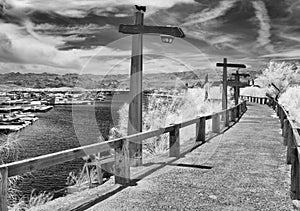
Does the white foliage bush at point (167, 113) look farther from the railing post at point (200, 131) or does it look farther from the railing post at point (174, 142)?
the railing post at point (174, 142)

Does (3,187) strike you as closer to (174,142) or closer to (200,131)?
(174,142)

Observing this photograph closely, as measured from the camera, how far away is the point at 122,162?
6602mm

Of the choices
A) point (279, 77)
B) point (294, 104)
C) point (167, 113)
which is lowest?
point (167, 113)

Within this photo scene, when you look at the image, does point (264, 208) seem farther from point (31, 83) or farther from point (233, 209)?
point (31, 83)

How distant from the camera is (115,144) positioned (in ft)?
20.8

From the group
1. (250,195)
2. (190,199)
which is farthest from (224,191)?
(190,199)

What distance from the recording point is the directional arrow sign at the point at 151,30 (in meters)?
7.98

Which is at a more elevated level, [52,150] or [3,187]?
[3,187]

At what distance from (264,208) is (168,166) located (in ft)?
10.8

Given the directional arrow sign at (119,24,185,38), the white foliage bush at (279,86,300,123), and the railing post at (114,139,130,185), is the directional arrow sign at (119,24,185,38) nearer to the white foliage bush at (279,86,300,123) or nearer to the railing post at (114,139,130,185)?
the railing post at (114,139,130,185)

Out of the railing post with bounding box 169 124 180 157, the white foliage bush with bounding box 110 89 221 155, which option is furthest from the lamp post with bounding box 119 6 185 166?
the white foliage bush with bounding box 110 89 221 155

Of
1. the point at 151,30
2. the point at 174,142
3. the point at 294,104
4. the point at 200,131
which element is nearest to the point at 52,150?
the point at 200,131

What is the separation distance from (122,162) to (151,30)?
3.36 meters

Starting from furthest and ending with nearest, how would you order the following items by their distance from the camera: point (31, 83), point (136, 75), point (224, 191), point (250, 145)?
point (31, 83) → point (250, 145) → point (136, 75) → point (224, 191)
